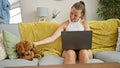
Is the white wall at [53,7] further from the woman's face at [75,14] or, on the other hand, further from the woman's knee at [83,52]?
the woman's knee at [83,52]

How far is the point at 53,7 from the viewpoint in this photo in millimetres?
4344

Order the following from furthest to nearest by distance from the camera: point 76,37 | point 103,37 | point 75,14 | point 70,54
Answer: point 103,37 → point 75,14 → point 70,54 → point 76,37

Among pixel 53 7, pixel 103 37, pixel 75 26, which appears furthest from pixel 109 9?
pixel 75 26

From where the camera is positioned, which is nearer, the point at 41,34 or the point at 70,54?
the point at 70,54

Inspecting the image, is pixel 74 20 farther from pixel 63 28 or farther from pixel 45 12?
pixel 45 12

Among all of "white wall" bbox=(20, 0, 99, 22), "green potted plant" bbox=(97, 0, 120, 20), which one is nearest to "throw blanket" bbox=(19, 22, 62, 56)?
"white wall" bbox=(20, 0, 99, 22)

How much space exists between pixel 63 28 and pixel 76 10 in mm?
268

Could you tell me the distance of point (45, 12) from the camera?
13.3 ft

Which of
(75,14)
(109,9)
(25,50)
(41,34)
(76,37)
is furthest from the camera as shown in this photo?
(109,9)

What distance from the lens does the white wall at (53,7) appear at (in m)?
4.29

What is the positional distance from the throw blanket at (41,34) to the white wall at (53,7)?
172cm

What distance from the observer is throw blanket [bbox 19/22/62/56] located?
254 centimetres

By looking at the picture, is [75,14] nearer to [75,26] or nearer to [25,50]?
[75,26]

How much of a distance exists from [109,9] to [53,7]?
1142mm
